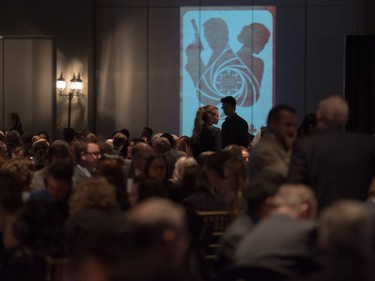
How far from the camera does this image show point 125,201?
306 inches

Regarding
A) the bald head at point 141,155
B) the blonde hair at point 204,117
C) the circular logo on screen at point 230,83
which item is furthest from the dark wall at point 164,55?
the bald head at point 141,155

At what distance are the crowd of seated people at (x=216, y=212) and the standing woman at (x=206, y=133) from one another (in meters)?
3.17

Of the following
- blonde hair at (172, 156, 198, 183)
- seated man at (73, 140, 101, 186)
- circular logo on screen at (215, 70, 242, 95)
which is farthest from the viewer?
circular logo on screen at (215, 70, 242, 95)

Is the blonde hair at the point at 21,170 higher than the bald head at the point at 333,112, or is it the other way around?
the bald head at the point at 333,112

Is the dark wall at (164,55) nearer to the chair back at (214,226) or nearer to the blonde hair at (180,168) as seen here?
the blonde hair at (180,168)

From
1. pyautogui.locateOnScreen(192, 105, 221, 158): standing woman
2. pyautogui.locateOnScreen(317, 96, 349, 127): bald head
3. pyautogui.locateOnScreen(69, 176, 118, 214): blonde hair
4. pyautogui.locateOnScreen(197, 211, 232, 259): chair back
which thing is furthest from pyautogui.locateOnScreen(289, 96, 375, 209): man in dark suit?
pyautogui.locateOnScreen(192, 105, 221, 158): standing woman

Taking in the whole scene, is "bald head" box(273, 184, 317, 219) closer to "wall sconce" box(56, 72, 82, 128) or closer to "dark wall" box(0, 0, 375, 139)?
"wall sconce" box(56, 72, 82, 128)

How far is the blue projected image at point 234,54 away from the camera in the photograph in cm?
2223

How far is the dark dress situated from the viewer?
13023mm

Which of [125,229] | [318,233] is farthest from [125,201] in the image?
[125,229]

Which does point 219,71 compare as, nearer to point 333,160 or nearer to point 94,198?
point 333,160

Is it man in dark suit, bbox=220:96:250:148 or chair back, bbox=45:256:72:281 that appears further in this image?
man in dark suit, bbox=220:96:250:148

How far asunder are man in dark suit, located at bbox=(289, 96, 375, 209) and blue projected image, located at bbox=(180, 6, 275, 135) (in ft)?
48.4

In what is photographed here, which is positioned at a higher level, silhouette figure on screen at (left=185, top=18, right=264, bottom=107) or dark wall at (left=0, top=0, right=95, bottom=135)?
dark wall at (left=0, top=0, right=95, bottom=135)
